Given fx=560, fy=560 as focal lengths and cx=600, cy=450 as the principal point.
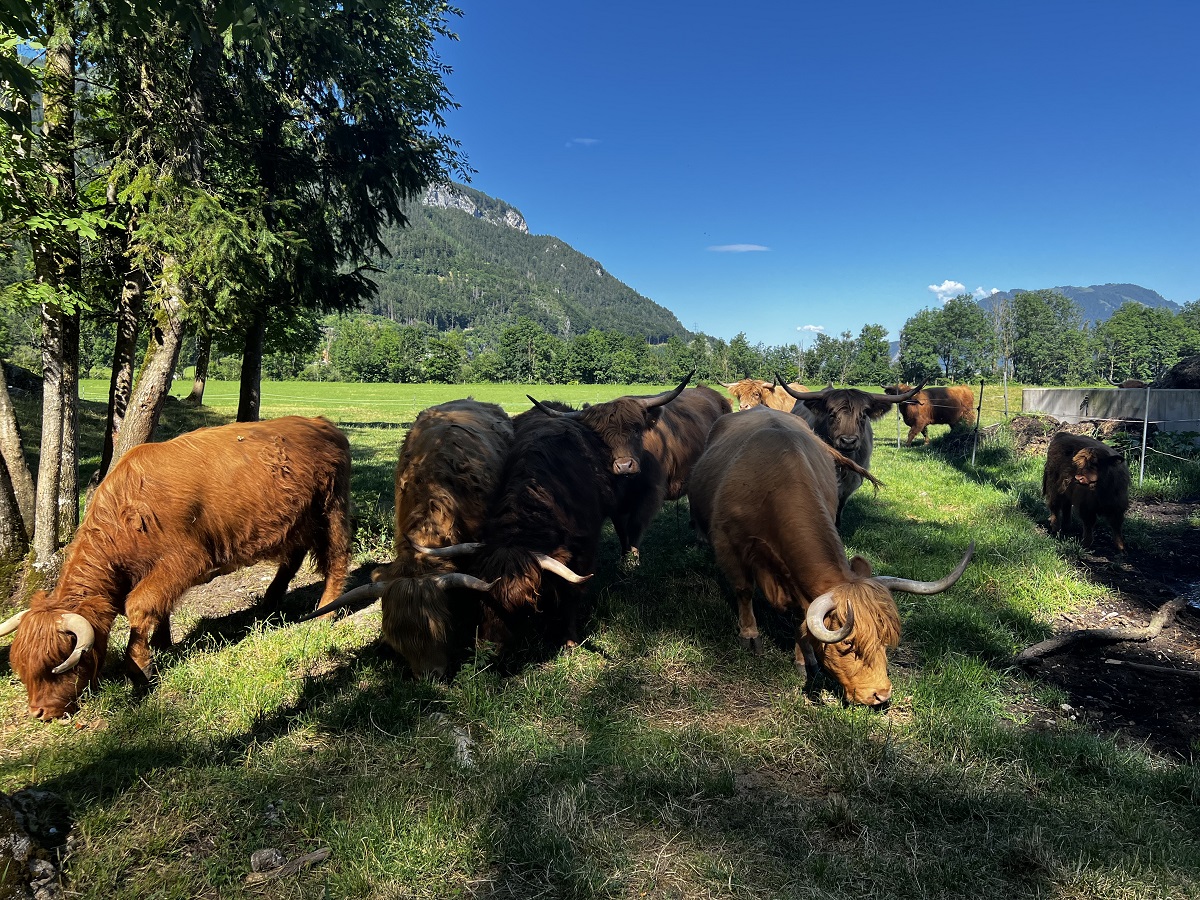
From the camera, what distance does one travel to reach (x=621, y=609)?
5758mm

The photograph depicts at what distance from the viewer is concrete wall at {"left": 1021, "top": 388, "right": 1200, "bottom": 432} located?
43.7 feet

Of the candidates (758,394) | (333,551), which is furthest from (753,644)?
(758,394)

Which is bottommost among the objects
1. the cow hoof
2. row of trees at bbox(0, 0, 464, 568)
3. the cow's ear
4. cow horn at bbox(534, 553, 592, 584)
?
the cow hoof

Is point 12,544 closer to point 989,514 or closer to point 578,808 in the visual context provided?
point 578,808

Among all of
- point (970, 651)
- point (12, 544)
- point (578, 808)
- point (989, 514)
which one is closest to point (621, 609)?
point (578, 808)

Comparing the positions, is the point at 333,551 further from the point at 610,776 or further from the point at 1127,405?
the point at 1127,405

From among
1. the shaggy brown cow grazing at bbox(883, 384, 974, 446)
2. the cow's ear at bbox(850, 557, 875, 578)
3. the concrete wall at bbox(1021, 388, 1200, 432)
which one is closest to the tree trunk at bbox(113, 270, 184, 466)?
the cow's ear at bbox(850, 557, 875, 578)

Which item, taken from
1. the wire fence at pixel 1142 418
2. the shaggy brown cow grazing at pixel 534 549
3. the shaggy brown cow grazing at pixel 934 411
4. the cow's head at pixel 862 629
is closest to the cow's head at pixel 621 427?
the shaggy brown cow grazing at pixel 534 549

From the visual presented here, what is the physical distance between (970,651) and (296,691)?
5745mm

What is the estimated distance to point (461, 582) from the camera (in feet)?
14.4

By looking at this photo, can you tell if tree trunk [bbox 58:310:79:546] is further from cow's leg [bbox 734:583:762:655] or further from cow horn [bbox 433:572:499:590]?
cow's leg [bbox 734:583:762:655]

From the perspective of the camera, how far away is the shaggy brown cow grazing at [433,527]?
4387mm

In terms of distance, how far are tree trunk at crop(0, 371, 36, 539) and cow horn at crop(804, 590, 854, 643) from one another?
306 inches

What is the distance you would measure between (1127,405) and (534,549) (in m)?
17.1
